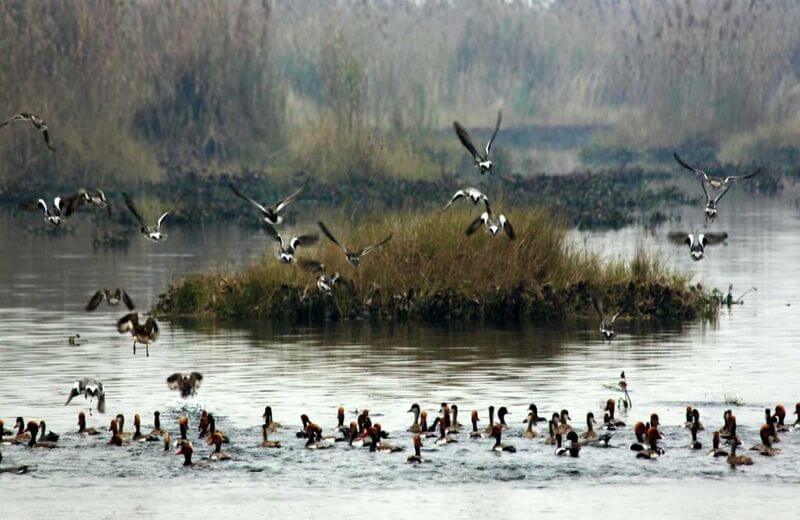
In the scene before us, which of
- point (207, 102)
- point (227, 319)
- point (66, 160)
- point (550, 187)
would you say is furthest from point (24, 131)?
point (227, 319)

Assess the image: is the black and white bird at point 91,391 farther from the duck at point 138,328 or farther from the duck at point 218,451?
the duck at point 218,451

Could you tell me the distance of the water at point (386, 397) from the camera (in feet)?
66.1

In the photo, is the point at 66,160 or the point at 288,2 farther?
the point at 288,2

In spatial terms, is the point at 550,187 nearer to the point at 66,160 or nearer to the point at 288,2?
the point at 66,160

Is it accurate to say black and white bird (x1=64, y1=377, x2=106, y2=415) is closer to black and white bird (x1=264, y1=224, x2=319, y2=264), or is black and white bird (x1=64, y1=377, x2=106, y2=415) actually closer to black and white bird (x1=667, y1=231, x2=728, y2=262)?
black and white bird (x1=264, y1=224, x2=319, y2=264)

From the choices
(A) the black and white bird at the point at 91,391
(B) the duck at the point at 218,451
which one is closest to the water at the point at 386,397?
(B) the duck at the point at 218,451

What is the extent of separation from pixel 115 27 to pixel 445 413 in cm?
4063

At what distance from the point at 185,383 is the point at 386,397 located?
8.80 feet

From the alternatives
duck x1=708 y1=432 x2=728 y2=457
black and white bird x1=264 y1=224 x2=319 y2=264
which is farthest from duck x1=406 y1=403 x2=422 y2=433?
duck x1=708 y1=432 x2=728 y2=457

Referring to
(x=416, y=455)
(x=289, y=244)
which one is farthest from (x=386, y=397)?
(x=416, y=455)

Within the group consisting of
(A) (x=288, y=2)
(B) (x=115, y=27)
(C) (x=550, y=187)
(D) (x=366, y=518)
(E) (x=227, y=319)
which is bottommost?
(D) (x=366, y=518)

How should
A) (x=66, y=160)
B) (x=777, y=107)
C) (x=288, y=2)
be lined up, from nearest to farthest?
(x=66, y=160)
(x=777, y=107)
(x=288, y=2)

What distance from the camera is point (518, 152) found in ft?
271

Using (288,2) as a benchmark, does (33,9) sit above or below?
below
